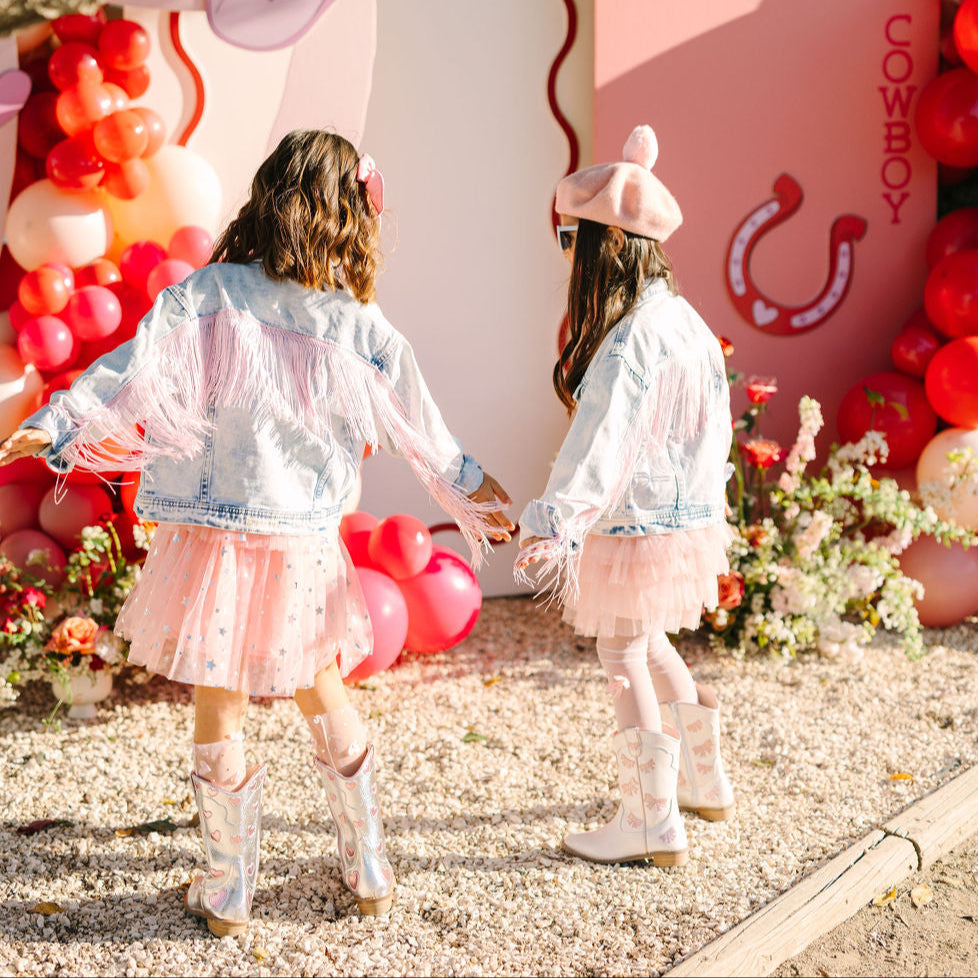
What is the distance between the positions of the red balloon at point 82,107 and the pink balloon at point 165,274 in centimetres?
48

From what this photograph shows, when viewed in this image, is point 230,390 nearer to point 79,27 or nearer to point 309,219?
point 309,219

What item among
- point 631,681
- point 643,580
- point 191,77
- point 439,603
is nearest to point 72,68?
point 191,77

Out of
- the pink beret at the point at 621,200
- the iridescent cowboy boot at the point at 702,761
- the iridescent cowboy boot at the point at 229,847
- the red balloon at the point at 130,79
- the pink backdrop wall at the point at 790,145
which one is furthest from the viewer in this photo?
the pink backdrop wall at the point at 790,145

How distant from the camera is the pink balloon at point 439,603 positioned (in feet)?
11.0

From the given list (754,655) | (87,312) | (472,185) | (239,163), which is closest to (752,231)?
(472,185)

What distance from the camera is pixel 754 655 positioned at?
371 cm

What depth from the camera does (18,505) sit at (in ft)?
10.6

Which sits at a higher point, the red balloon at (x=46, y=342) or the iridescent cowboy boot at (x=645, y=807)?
the red balloon at (x=46, y=342)

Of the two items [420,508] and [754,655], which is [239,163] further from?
[754,655]

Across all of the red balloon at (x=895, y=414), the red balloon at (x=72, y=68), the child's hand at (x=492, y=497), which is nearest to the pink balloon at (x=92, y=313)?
the red balloon at (x=72, y=68)

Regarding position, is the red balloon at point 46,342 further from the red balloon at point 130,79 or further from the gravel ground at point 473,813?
the gravel ground at point 473,813

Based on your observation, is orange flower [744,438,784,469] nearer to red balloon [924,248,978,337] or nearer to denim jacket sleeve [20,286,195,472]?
red balloon [924,248,978,337]

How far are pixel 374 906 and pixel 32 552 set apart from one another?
1.66 m

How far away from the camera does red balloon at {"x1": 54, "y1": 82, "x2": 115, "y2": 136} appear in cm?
305
